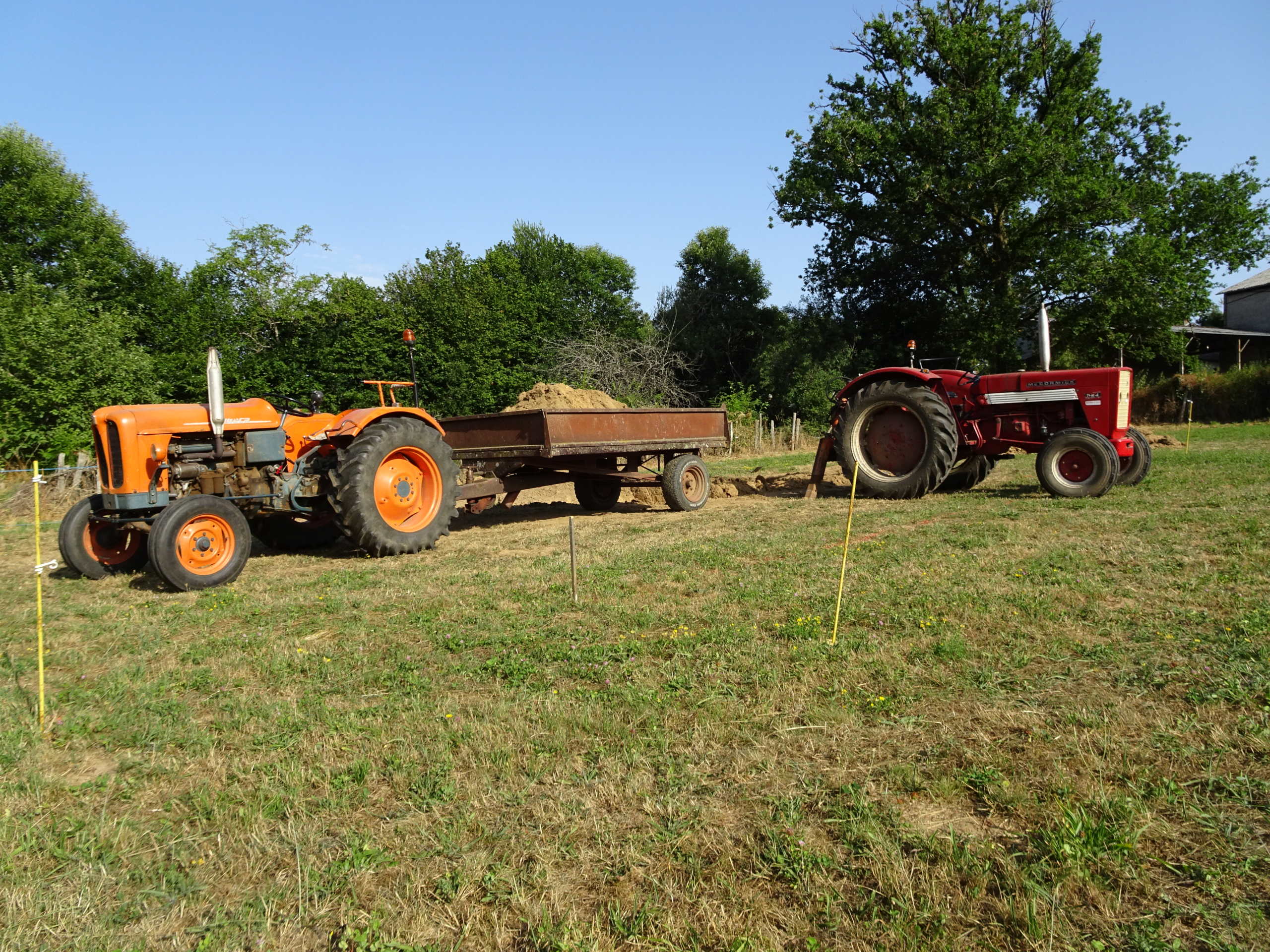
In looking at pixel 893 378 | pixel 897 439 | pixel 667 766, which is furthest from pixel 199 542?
pixel 893 378

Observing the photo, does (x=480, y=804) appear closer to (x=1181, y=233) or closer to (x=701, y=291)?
(x=1181, y=233)

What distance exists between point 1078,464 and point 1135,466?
4.25ft

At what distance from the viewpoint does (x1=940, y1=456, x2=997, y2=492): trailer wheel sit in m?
11.5

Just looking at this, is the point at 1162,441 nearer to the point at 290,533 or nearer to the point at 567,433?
the point at 567,433

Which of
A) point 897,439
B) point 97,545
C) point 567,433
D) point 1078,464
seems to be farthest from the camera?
point 897,439

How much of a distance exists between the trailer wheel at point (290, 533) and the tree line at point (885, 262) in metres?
11.5

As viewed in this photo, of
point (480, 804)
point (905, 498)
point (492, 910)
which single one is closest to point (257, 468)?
point (480, 804)

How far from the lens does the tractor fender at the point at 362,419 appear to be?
8125 mm

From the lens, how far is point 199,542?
22.3ft

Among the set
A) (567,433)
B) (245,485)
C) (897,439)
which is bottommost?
(245,485)

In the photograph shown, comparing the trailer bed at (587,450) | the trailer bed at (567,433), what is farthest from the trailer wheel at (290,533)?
the trailer bed at (567,433)

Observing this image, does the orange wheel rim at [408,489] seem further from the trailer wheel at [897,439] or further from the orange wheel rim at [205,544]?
the trailer wheel at [897,439]

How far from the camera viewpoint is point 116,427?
22.9ft

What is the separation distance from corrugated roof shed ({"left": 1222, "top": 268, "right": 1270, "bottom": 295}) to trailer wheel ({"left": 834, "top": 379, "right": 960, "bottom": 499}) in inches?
1441
